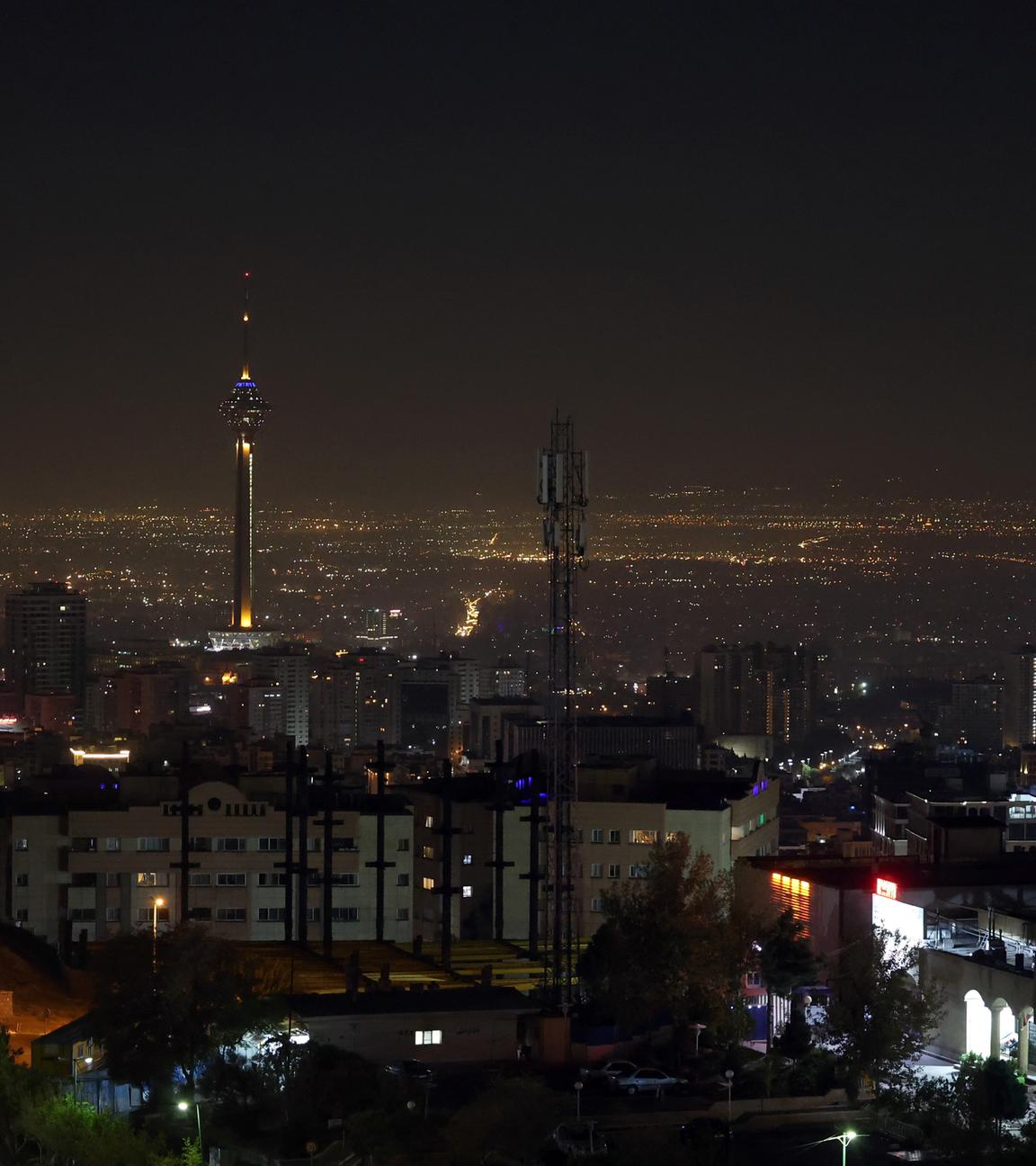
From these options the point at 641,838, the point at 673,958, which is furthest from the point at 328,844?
the point at 673,958

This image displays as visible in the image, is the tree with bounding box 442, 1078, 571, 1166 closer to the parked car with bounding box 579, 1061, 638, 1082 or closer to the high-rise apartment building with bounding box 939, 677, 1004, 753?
the parked car with bounding box 579, 1061, 638, 1082

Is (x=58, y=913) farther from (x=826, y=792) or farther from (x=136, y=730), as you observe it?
(x=136, y=730)

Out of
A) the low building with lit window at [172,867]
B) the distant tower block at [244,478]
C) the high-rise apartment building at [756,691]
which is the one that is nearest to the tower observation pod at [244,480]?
the distant tower block at [244,478]

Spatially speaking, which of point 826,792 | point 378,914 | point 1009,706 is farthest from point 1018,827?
point 1009,706

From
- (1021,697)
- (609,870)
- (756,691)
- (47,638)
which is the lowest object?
(1021,697)

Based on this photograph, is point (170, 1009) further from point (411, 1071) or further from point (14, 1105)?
point (411, 1071)

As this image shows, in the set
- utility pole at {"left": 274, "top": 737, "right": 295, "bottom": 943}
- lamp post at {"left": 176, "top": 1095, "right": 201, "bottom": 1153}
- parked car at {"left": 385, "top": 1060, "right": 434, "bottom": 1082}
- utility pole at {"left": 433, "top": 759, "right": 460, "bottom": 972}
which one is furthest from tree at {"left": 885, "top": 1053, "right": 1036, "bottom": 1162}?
utility pole at {"left": 274, "top": 737, "right": 295, "bottom": 943}

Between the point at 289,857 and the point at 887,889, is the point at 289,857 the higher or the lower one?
Result: the lower one

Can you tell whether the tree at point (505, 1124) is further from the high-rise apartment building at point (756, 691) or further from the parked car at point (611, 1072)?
the high-rise apartment building at point (756, 691)
